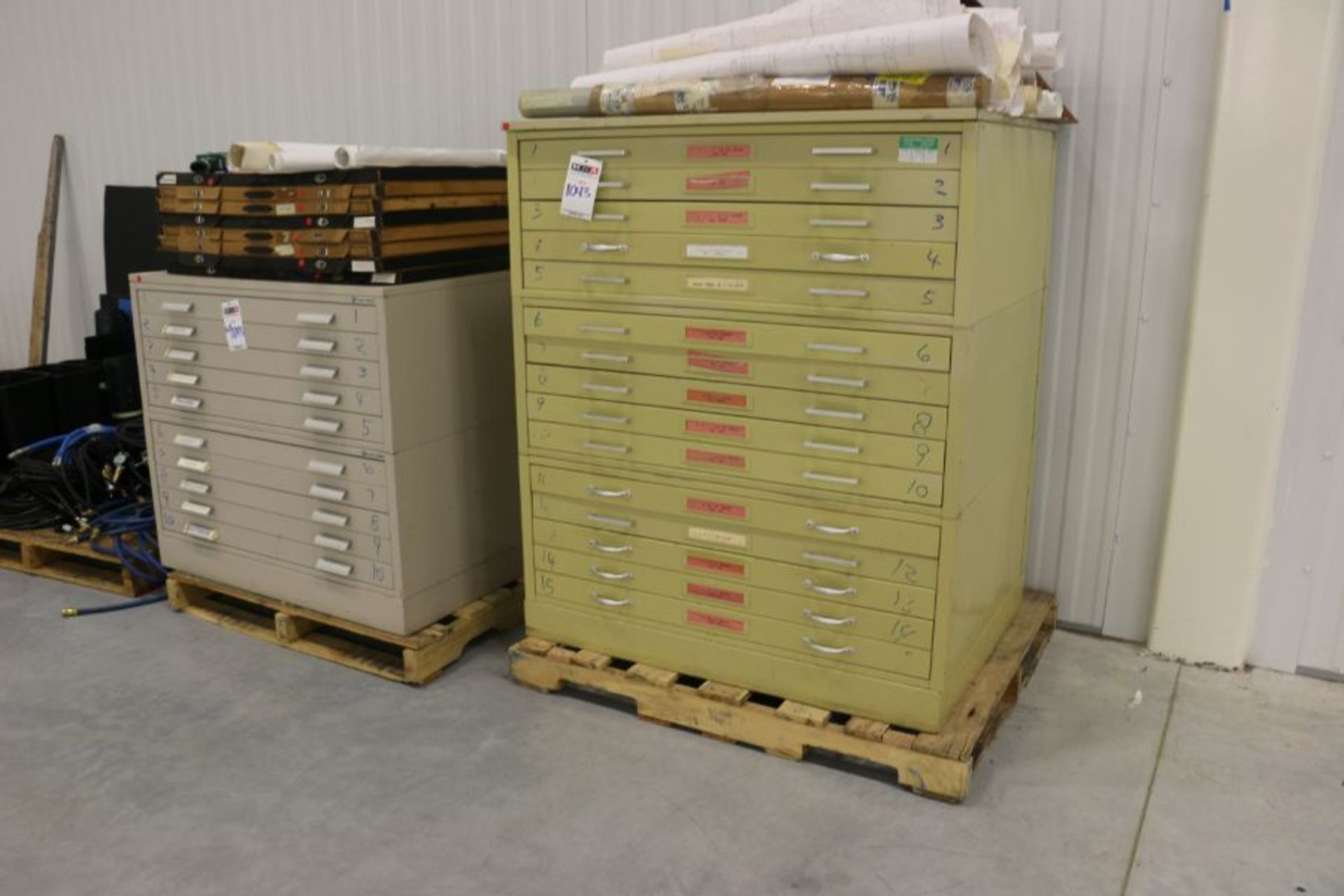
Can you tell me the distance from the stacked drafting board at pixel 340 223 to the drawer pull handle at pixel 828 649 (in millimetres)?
1567

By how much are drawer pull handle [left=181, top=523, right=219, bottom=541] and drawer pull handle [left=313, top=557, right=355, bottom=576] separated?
524 mm

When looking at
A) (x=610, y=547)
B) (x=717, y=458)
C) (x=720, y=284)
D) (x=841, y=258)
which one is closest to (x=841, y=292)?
(x=841, y=258)

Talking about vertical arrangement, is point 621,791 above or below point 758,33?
below

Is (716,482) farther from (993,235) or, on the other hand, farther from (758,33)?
(758,33)

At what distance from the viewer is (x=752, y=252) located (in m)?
2.64

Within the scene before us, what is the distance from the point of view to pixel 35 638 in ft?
11.9

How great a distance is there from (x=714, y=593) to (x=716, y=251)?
3.04 ft

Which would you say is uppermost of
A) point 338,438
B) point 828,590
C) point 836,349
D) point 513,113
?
point 513,113

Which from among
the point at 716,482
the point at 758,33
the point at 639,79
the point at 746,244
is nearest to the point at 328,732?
the point at 716,482

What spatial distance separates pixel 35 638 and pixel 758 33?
3078mm

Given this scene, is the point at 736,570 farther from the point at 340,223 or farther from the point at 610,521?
the point at 340,223

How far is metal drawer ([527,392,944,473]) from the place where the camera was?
8.44 feet

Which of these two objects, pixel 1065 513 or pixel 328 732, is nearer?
pixel 328 732

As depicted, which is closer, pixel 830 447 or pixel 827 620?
pixel 830 447
